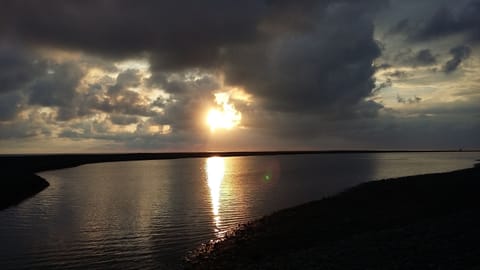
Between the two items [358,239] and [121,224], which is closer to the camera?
[358,239]

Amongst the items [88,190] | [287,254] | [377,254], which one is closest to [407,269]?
[377,254]

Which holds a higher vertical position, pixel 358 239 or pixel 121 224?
pixel 358 239

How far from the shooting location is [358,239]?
75.4 feet

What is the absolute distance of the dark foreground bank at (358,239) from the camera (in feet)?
59.6

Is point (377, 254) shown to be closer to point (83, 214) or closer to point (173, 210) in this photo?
point (173, 210)

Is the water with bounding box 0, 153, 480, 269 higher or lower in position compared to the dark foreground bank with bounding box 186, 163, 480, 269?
lower

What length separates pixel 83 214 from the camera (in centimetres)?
4088

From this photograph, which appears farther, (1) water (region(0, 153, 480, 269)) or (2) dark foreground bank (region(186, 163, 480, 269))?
(1) water (region(0, 153, 480, 269))

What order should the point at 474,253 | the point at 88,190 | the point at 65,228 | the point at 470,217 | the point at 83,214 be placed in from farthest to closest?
the point at 88,190, the point at 83,214, the point at 65,228, the point at 470,217, the point at 474,253

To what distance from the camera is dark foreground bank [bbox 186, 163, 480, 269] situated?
59.6 ft

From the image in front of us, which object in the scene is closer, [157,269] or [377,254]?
[377,254]

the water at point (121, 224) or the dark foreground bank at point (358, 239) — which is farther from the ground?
the dark foreground bank at point (358, 239)

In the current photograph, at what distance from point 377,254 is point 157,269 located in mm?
12403

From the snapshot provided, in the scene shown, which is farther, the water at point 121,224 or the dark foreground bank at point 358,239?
the water at point 121,224
